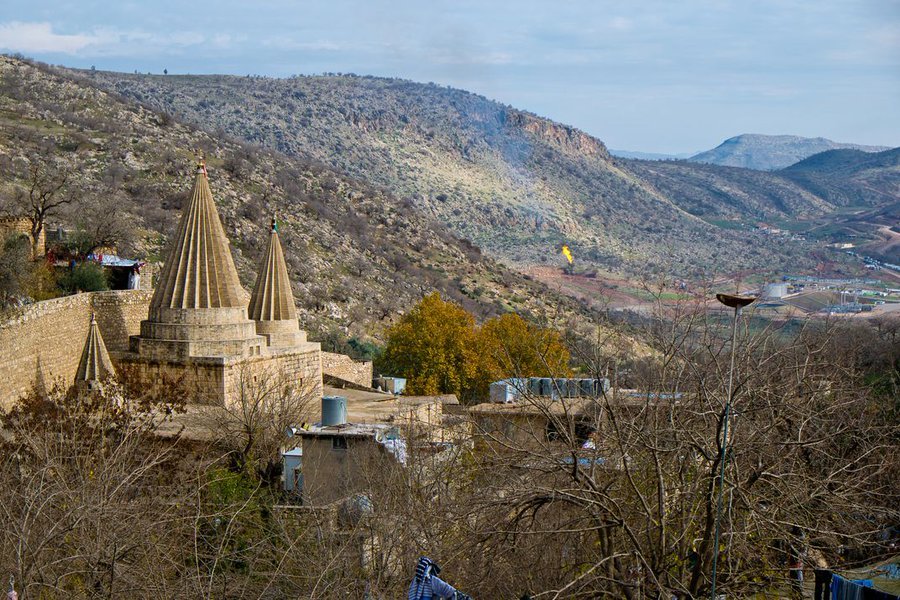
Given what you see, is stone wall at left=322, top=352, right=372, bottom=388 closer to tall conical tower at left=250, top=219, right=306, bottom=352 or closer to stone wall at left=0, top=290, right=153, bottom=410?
tall conical tower at left=250, top=219, right=306, bottom=352

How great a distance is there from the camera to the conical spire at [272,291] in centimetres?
2088

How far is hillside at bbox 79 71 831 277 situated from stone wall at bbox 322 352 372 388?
37599 mm

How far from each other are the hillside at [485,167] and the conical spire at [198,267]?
150 feet

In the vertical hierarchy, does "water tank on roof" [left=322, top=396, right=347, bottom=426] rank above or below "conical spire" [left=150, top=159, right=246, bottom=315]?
below

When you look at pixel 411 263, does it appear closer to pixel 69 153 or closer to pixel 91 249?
pixel 69 153

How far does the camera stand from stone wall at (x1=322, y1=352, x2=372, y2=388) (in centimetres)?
2514

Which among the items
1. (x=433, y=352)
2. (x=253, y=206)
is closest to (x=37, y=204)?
(x=433, y=352)

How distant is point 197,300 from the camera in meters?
18.5

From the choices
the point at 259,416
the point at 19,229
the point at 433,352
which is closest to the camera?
the point at 259,416

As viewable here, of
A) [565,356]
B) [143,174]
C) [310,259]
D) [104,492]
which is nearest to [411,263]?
[310,259]

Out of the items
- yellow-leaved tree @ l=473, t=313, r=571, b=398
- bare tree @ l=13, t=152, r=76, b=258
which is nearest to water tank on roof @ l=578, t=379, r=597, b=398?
yellow-leaved tree @ l=473, t=313, r=571, b=398

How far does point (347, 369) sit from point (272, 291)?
5.28 m

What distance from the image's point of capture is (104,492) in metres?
10.8

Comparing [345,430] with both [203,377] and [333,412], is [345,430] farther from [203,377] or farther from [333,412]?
[203,377]
